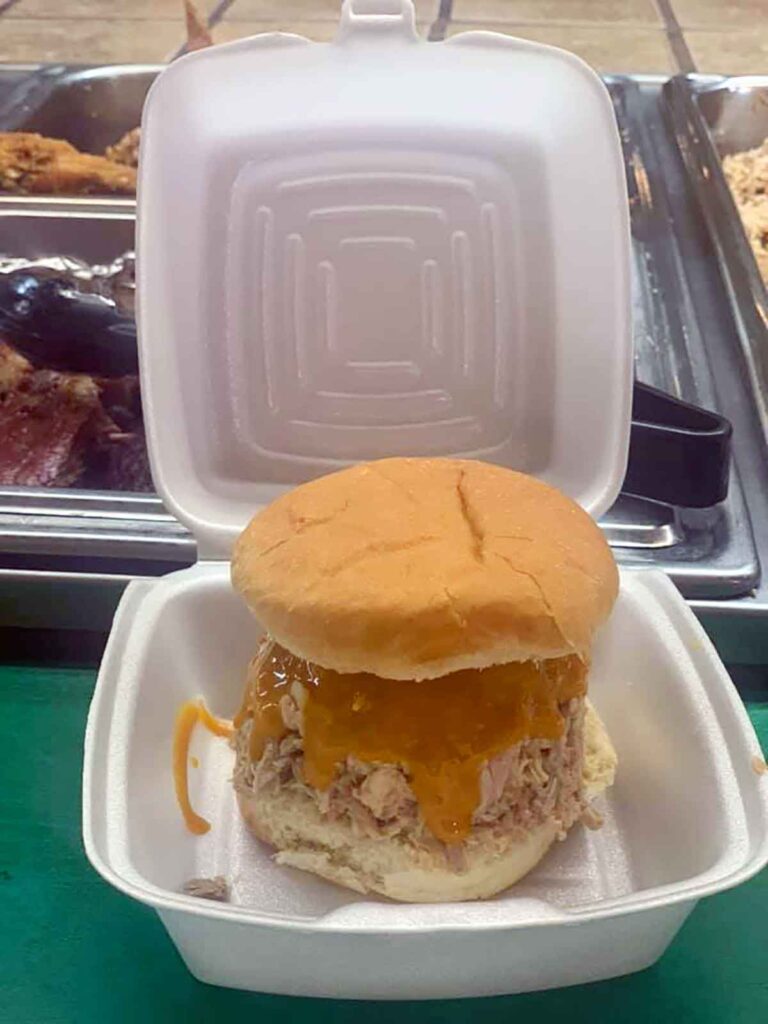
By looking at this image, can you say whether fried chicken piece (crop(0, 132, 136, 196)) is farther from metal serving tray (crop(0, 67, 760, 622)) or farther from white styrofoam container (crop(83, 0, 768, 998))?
white styrofoam container (crop(83, 0, 768, 998))

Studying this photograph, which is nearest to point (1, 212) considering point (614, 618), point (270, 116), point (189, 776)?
point (270, 116)

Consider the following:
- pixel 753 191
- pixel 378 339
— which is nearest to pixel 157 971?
pixel 378 339

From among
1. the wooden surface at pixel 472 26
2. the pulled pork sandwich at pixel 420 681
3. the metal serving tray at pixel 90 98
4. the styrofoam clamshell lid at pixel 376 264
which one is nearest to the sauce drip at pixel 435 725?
the pulled pork sandwich at pixel 420 681

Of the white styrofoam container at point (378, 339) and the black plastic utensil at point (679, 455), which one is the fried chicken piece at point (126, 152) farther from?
the black plastic utensil at point (679, 455)

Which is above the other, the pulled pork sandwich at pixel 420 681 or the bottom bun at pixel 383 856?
the pulled pork sandwich at pixel 420 681

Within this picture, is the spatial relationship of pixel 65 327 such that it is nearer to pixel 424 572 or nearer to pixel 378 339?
pixel 378 339

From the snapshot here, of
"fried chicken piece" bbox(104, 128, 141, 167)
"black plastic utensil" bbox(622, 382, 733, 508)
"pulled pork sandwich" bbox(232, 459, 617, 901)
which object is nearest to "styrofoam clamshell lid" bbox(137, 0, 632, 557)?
"black plastic utensil" bbox(622, 382, 733, 508)
